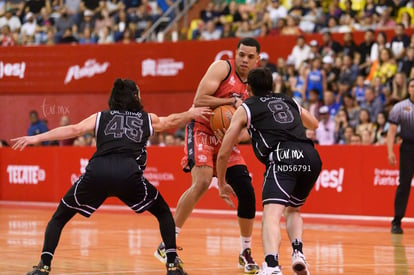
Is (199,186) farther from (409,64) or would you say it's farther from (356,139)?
(409,64)

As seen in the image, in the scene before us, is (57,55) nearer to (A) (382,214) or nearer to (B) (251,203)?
(A) (382,214)

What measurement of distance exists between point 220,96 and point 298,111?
5.40 feet

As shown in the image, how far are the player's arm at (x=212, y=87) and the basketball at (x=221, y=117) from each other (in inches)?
2.3

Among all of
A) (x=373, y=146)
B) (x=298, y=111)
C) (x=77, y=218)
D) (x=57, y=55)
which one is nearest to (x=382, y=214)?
(x=373, y=146)

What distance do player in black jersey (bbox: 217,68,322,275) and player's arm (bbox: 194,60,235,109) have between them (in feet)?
4.44

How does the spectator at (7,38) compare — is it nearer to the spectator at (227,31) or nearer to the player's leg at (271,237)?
the spectator at (227,31)

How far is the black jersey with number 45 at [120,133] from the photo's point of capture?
9.15 meters

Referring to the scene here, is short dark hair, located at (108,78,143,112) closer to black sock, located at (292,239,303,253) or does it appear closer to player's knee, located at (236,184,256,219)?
player's knee, located at (236,184,256,219)

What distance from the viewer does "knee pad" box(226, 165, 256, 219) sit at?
10.4 meters

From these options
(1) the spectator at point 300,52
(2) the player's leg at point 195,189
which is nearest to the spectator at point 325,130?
(1) the spectator at point 300,52

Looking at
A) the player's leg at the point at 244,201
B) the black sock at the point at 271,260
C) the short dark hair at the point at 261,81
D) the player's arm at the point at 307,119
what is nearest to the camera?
the black sock at the point at 271,260

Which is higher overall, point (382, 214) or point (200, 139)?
point (200, 139)

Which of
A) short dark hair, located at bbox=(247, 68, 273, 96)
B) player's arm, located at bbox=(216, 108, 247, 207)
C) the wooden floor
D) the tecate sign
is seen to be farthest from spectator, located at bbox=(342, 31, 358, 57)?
player's arm, located at bbox=(216, 108, 247, 207)

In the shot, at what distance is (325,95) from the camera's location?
21.2 meters
